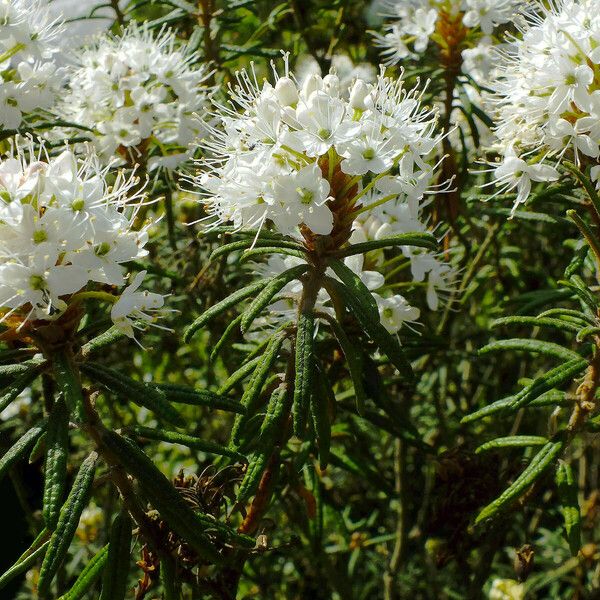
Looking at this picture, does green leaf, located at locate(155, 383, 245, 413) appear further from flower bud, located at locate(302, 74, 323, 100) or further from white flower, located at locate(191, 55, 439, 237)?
flower bud, located at locate(302, 74, 323, 100)

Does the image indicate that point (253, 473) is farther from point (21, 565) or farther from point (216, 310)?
point (21, 565)

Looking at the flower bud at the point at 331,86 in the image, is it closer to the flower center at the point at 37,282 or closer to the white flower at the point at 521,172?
the white flower at the point at 521,172

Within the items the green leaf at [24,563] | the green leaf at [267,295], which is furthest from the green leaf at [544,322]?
the green leaf at [24,563]

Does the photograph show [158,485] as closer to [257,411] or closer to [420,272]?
[257,411]

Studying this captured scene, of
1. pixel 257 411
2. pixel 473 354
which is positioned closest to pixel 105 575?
pixel 257 411

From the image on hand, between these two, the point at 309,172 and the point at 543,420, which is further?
the point at 543,420

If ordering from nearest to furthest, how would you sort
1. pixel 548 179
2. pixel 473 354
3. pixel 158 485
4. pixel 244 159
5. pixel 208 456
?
pixel 158 485
pixel 244 159
pixel 548 179
pixel 473 354
pixel 208 456

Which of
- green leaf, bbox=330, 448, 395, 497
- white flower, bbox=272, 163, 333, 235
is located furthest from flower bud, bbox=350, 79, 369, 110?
green leaf, bbox=330, 448, 395, 497
